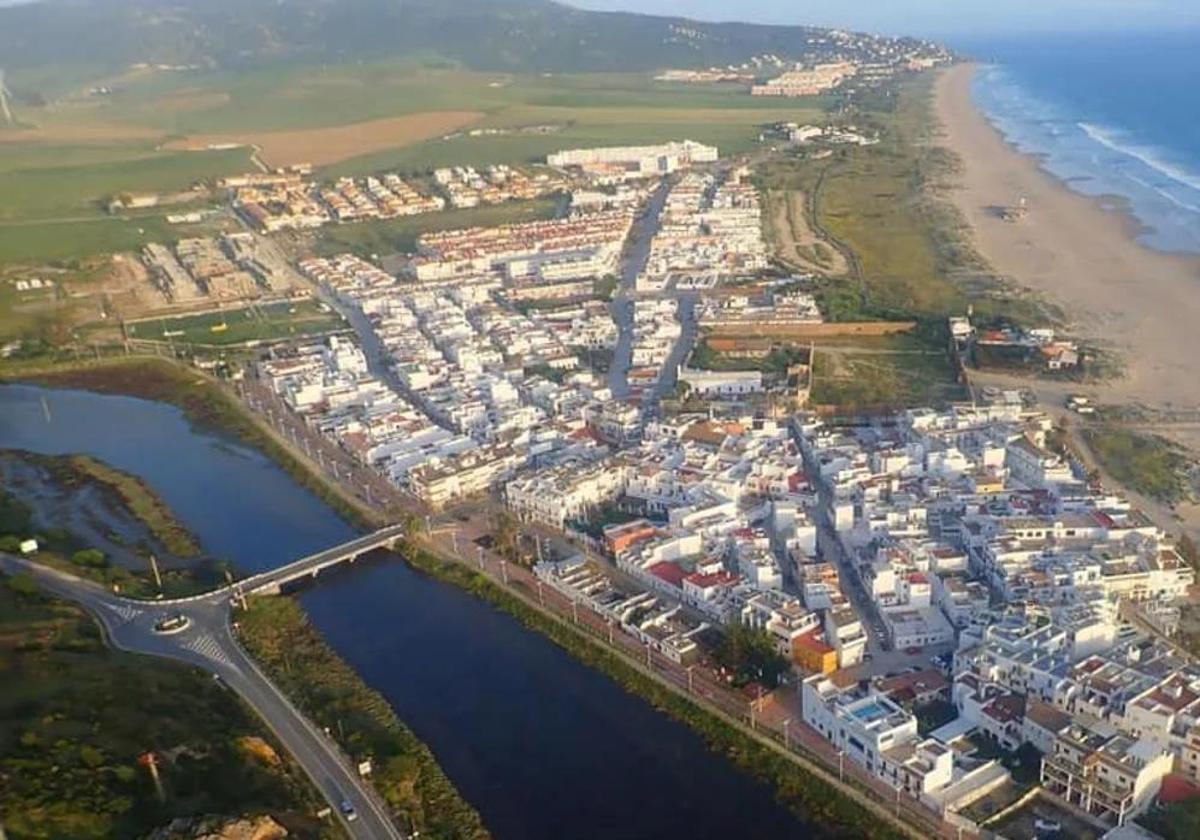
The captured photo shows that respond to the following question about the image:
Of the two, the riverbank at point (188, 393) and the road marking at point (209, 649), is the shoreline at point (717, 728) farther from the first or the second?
the riverbank at point (188, 393)

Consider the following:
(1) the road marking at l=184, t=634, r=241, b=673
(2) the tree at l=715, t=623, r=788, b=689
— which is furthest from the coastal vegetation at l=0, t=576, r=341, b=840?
(2) the tree at l=715, t=623, r=788, b=689

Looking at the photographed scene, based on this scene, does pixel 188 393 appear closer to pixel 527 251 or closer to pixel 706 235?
pixel 527 251

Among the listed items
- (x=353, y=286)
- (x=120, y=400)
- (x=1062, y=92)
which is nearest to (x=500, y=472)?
(x=120, y=400)

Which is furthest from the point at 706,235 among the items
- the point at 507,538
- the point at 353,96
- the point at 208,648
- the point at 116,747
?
the point at 353,96

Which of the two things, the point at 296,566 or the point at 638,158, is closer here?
the point at 296,566

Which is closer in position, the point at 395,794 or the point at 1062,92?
the point at 395,794

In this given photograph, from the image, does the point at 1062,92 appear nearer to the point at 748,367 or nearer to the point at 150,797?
the point at 748,367
